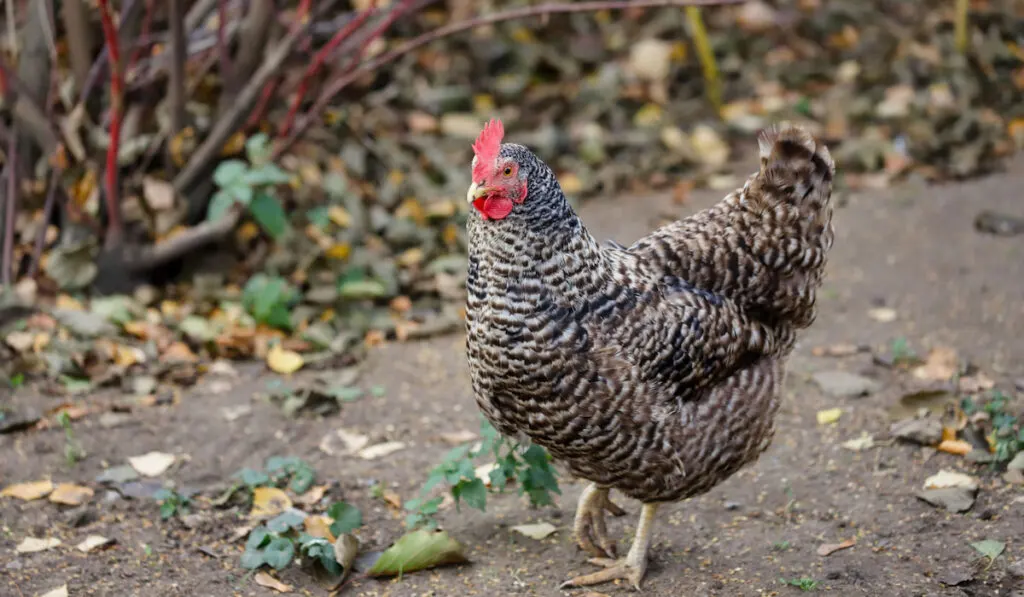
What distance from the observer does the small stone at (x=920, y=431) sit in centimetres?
409

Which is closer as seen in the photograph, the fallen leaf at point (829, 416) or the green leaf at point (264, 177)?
the fallen leaf at point (829, 416)

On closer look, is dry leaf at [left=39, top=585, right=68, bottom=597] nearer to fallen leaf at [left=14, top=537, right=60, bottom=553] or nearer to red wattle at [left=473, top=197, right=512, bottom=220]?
fallen leaf at [left=14, top=537, right=60, bottom=553]

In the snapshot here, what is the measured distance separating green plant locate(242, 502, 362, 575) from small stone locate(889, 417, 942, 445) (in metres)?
2.01

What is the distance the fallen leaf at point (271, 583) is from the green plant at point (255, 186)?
1.99m

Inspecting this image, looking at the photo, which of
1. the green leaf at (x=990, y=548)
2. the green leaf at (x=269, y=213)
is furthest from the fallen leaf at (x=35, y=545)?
the green leaf at (x=990, y=548)

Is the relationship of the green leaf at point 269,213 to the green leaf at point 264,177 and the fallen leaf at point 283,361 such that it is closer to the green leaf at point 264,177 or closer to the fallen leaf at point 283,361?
the green leaf at point 264,177

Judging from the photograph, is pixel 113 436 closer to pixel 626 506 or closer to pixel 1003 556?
pixel 626 506

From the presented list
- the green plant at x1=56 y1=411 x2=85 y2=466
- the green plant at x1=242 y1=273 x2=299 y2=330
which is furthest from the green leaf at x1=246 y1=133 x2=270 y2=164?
the green plant at x1=56 y1=411 x2=85 y2=466

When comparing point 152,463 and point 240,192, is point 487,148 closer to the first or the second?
point 152,463

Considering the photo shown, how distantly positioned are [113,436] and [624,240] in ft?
9.15

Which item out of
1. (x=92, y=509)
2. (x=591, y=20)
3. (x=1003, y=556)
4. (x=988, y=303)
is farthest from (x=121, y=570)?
(x=591, y=20)

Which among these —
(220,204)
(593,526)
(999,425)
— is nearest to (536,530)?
(593,526)

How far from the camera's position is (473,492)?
140 inches

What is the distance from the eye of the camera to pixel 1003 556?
3.40m
